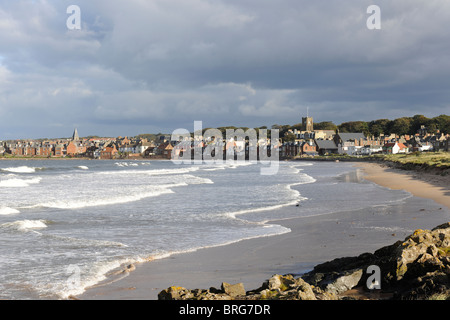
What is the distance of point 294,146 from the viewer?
14588 cm

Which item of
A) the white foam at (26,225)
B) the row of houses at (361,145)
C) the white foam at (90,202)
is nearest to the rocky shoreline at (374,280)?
the white foam at (26,225)

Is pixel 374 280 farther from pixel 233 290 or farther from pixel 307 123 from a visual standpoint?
pixel 307 123

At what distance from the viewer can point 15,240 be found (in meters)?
11.1

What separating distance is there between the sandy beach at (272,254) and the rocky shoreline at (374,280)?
4.19 feet

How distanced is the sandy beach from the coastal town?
11413 centimetres

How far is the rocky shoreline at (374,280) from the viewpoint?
5328 mm

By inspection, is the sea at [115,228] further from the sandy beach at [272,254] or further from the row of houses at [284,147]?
the row of houses at [284,147]

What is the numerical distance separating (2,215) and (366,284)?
552 inches

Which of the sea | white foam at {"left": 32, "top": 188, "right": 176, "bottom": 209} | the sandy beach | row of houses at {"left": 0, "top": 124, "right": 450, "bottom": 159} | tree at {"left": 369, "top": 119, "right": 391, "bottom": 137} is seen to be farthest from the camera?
tree at {"left": 369, "top": 119, "right": 391, "bottom": 137}

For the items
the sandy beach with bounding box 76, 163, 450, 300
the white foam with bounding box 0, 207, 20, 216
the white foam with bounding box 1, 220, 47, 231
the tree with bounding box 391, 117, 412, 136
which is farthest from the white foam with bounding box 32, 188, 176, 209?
the tree with bounding box 391, 117, 412, 136

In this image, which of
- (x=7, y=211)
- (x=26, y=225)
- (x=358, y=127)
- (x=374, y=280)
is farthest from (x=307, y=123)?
(x=374, y=280)

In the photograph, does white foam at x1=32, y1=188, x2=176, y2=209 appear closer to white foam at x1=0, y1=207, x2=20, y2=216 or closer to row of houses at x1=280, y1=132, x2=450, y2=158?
white foam at x1=0, y1=207, x2=20, y2=216

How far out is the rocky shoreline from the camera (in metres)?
5.33

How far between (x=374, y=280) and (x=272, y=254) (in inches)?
140
